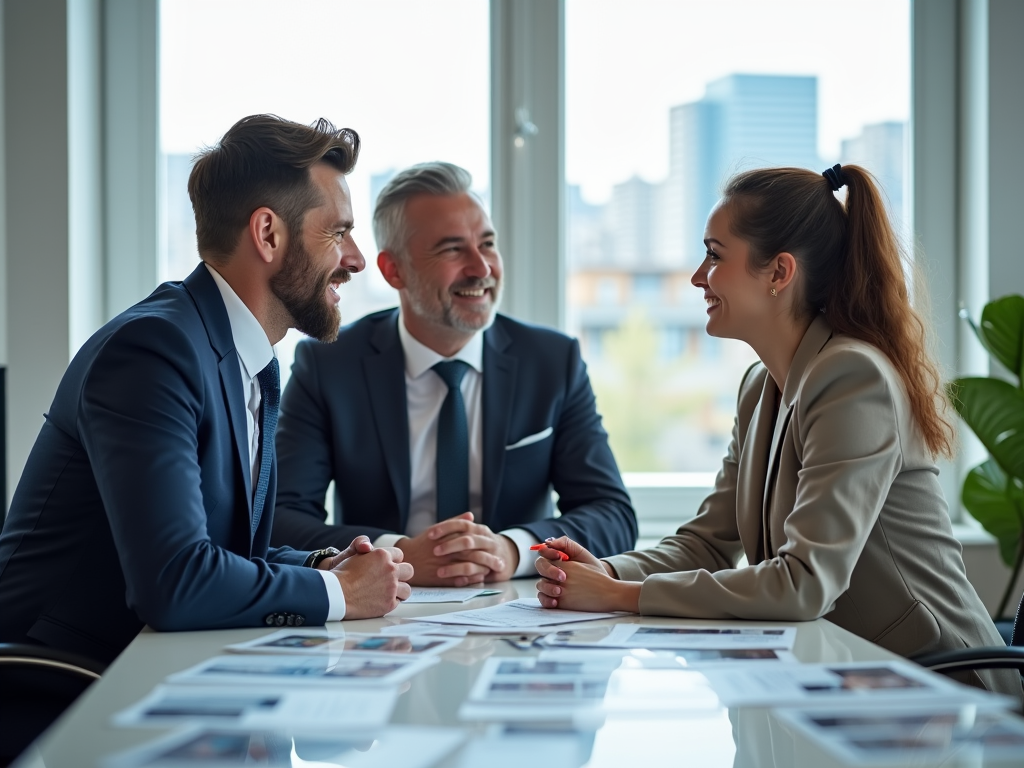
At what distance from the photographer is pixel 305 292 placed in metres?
2.07

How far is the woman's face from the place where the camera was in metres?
2.05

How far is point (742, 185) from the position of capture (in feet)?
6.81

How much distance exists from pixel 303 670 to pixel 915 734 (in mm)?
722

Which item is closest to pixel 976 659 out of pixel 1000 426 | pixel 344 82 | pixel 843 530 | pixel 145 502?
pixel 843 530

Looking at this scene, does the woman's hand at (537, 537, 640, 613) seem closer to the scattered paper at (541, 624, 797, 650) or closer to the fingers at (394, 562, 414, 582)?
the scattered paper at (541, 624, 797, 650)

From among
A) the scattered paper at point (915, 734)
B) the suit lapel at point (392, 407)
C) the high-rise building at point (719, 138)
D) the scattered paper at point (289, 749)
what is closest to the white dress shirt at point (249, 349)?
the suit lapel at point (392, 407)

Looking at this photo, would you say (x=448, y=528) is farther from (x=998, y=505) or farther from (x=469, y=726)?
(x=998, y=505)

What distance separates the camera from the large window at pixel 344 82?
11.1 ft

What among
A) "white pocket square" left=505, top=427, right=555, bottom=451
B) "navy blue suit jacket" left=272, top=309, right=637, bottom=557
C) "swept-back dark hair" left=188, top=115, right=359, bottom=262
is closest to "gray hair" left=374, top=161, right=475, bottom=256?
"navy blue suit jacket" left=272, top=309, right=637, bottom=557

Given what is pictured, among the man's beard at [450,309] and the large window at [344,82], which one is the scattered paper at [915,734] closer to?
the man's beard at [450,309]

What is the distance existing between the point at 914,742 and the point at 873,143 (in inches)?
121

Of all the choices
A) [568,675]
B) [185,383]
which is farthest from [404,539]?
[568,675]

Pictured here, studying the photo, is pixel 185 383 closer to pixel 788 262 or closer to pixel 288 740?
pixel 288 740

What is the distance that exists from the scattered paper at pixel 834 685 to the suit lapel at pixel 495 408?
4.32ft
